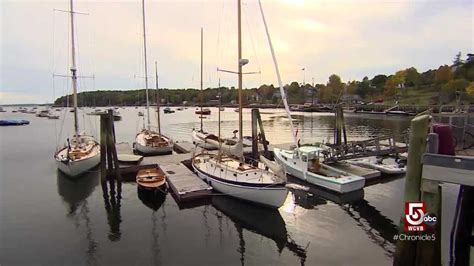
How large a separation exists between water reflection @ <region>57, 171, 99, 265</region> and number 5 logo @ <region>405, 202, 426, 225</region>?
12469 mm

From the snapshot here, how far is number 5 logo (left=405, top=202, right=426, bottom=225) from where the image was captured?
939cm

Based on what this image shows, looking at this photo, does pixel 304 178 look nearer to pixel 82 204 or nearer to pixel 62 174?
Result: pixel 82 204

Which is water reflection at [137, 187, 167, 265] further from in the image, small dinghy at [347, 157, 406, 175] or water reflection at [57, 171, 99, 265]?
small dinghy at [347, 157, 406, 175]

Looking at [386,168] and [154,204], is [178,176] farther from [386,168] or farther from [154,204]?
[386,168]

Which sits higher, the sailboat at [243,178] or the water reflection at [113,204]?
the sailboat at [243,178]

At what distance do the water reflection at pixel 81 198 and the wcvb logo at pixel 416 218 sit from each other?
1246 cm

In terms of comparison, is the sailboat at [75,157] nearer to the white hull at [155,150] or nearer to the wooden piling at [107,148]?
the wooden piling at [107,148]

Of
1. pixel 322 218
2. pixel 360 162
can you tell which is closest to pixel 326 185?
pixel 322 218

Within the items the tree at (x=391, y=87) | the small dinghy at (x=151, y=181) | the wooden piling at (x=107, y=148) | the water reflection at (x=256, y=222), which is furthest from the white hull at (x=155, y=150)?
the tree at (x=391, y=87)

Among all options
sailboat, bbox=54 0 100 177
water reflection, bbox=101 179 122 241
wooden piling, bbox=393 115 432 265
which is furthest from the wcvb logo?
sailboat, bbox=54 0 100 177

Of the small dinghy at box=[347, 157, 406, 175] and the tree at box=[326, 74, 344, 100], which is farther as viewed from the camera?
the tree at box=[326, 74, 344, 100]

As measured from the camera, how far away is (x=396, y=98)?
124438mm

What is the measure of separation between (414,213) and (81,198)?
21.1 metres

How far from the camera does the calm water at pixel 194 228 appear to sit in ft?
45.4
